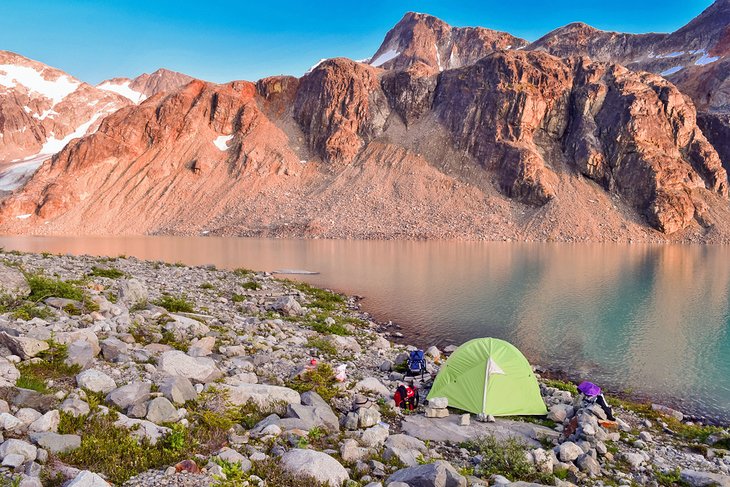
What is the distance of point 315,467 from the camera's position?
19.5 feet

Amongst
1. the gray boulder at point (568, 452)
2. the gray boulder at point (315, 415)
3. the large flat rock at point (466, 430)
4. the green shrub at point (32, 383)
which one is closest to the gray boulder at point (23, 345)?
the green shrub at point (32, 383)

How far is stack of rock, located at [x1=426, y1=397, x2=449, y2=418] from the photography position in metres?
9.70

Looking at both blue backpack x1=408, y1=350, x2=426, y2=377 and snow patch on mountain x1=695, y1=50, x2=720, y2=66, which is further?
snow patch on mountain x1=695, y1=50, x2=720, y2=66

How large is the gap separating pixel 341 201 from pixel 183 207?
123 feet

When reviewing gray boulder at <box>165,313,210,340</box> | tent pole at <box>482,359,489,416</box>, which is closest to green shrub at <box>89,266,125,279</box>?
gray boulder at <box>165,313,210,340</box>

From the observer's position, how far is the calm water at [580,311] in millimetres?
15766

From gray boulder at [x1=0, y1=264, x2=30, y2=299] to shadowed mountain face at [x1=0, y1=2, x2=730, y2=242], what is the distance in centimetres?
7542

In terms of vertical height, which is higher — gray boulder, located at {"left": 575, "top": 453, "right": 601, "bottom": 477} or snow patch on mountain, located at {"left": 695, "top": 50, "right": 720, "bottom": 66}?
snow patch on mountain, located at {"left": 695, "top": 50, "right": 720, "bottom": 66}

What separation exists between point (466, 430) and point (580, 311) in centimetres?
1872

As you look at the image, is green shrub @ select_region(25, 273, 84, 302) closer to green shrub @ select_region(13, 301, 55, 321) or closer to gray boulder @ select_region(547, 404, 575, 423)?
green shrub @ select_region(13, 301, 55, 321)

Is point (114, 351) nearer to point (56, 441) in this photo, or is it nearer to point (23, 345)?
point (23, 345)

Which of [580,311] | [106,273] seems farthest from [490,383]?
[106,273]

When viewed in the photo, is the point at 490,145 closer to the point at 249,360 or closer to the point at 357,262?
the point at 357,262

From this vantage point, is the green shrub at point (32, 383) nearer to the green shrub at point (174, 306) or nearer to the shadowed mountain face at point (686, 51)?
the green shrub at point (174, 306)
